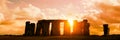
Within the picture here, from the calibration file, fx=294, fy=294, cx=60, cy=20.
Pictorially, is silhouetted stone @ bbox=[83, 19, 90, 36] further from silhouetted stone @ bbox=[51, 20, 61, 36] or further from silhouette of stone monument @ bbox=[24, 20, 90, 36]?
silhouetted stone @ bbox=[51, 20, 61, 36]

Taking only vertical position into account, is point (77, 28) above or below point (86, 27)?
below

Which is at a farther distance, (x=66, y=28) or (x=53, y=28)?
(x=66, y=28)

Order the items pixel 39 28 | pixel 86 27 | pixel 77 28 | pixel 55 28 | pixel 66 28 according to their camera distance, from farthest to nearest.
Answer: pixel 66 28 < pixel 77 28 < pixel 55 28 < pixel 39 28 < pixel 86 27

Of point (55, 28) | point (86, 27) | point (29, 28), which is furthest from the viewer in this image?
point (55, 28)

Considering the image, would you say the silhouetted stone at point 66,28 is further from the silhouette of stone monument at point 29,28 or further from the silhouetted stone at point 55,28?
the silhouette of stone monument at point 29,28

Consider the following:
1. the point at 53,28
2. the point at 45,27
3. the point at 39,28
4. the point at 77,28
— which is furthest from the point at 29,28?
the point at 77,28

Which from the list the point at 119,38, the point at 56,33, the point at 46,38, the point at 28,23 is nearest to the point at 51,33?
the point at 56,33

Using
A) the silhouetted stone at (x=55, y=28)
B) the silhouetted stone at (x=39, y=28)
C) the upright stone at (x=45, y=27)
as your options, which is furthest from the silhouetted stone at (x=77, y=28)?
the silhouetted stone at (x=39, y=28)

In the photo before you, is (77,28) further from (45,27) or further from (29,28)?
(29,28)

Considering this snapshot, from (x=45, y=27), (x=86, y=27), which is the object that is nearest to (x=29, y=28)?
(x=45, y=27)

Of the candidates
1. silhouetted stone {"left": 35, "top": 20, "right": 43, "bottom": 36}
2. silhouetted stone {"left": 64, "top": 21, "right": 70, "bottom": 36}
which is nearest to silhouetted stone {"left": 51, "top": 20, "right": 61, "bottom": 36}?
silhouetted stone {"left": 64, "top": 21, "right": 70, "bottom": 36}

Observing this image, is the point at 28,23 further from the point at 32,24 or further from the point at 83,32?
the point at 83,32

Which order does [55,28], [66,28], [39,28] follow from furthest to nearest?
[66,28]
[55,28]
[39,28]

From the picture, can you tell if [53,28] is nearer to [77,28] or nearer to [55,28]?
[55,28]
